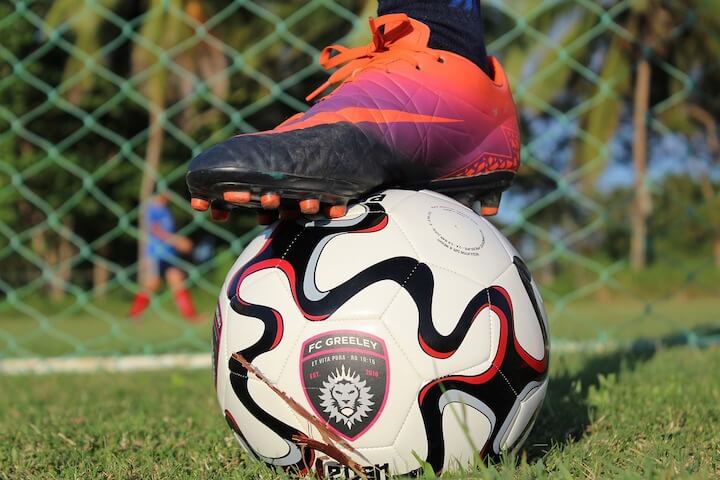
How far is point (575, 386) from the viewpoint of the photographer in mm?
1782

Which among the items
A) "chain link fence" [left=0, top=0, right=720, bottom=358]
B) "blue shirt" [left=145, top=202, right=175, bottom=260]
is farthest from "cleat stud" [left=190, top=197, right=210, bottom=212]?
"chain link fence" [left=0, top=0, right=720, bottom=358]

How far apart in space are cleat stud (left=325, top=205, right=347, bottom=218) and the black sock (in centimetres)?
52

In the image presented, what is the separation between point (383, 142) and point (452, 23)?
42 cm

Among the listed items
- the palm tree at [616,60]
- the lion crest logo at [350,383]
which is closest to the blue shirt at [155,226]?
the lion crest logo at [350,383]

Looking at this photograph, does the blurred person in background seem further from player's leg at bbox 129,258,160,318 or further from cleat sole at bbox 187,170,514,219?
cleat sole at bbox 187,170,514,219

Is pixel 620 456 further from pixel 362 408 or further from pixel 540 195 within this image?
pixel 540 195

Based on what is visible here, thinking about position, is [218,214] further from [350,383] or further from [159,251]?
[159,251]

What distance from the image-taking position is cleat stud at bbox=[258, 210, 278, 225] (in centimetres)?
129

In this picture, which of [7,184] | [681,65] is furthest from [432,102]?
[681,65]

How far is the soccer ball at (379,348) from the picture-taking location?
3.65 ft

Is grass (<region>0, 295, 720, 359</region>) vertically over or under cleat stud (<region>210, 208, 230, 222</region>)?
under

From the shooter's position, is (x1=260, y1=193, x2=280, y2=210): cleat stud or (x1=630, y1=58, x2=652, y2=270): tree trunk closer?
(x1=260, y1=193, x2=280, y2=210): cleat stud

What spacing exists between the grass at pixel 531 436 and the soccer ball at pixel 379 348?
0.07 m

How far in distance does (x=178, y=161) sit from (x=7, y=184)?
7.87ft
